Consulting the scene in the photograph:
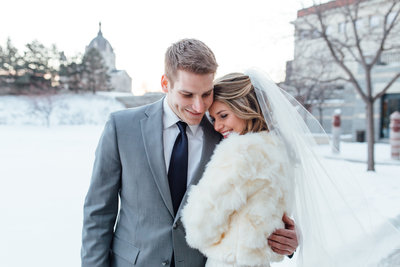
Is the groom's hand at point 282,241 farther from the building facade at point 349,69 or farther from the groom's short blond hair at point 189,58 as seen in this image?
the building facade at point 349,69

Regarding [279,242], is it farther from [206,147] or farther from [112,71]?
[112,71]

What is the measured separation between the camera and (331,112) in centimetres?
2488

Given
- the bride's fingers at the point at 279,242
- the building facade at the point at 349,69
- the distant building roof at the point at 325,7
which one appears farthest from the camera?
the building facade at the point at 349,69

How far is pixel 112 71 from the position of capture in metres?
46.6

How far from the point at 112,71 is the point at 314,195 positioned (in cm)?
4801

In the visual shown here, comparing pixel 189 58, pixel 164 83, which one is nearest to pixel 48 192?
pixel 164 83

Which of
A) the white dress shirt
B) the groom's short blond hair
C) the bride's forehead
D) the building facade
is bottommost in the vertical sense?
the white dress shirt

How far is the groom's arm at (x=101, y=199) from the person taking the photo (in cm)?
166

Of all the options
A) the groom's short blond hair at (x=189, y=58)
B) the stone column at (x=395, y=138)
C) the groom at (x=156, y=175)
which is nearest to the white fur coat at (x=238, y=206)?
the groom at (x=156, y=175)

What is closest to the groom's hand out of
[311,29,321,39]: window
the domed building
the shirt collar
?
the shirt collar

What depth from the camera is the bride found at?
1445mm

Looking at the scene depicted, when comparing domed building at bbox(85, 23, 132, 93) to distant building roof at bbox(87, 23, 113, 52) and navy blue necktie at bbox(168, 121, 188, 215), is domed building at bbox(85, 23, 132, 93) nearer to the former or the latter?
distant building roof at bbox(87, 23, 113, 52)

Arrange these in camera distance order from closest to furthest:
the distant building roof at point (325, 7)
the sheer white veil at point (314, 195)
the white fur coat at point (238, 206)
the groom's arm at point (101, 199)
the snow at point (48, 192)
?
1. the white fur coat at point (238, 206)
2. the groom's arm at point (101, 199)
3. the sheer white veil at point (314, 195)
4. the snow at point (48, 192)
5. the distant building roof at point (325, 7)

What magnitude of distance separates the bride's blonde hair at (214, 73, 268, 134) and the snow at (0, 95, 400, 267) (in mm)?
655
